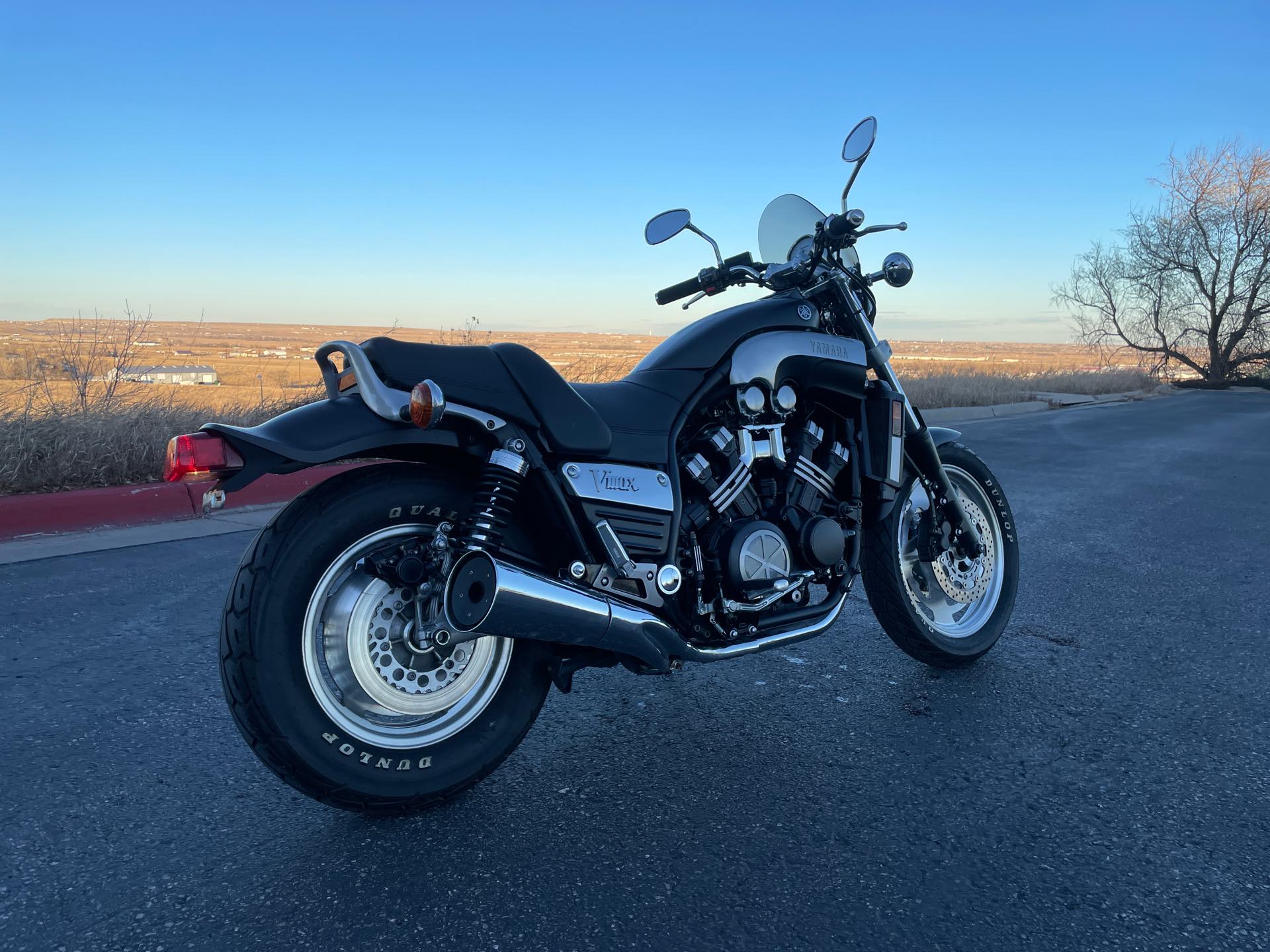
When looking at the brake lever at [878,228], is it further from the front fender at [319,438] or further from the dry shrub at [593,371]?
the dry shrub at [593,371]

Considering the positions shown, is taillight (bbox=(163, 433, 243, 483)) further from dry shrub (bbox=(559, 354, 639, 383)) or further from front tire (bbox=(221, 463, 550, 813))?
dry shrub (bbox=(559, 354, 639, 383))

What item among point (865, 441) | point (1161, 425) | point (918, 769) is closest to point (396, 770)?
point (918, 769)

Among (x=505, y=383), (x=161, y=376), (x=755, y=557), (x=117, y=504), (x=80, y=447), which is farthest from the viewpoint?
(x=161, y=376)

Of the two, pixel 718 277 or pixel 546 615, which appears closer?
pixel 546 615

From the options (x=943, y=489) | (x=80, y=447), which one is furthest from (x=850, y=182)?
(x=80, y=447)

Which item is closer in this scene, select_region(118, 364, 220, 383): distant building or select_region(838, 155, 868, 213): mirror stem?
select_region(838, 155, 868, 213): mirror stem

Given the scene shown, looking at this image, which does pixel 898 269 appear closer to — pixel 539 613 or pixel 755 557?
pixel 755 557

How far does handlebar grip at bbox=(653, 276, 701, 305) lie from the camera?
11.4ft

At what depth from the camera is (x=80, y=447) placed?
6.38m

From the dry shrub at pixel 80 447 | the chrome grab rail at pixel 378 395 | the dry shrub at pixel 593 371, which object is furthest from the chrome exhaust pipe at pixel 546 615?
the dry shrub at pixel 593 371

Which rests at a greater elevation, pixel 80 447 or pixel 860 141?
pixel 860 141

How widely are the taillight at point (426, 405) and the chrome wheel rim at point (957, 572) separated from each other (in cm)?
199

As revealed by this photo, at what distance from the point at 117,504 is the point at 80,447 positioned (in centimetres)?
70

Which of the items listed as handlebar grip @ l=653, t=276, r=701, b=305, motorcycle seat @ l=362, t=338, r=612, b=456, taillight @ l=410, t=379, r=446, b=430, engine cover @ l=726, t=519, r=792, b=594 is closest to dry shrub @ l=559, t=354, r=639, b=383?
handlebar grip @ l=653, t=276, r=701, b=305
